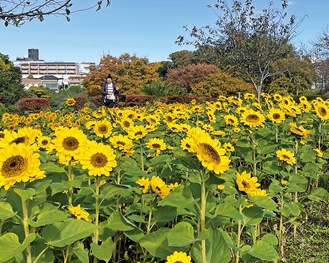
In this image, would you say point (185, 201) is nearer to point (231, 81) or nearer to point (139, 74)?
point (231, 81)

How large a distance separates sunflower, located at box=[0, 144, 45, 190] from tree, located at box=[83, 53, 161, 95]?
2754 cm

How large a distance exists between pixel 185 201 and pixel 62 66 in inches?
6555

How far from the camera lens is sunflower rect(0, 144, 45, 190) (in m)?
1.42

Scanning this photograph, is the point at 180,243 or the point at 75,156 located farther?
the point at 75,156

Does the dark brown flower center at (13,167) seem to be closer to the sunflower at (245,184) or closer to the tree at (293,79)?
the sunflower at (245,184)

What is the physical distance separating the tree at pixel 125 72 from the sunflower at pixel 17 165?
27.5 m

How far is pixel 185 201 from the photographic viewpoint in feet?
5.33

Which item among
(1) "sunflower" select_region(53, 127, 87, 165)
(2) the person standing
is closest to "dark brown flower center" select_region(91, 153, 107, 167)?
(1) "sunflower" select_region(53, 127, 87, 165)

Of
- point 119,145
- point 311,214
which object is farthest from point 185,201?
point 311,214

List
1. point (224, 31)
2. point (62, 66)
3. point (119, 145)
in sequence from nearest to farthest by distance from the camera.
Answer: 1. point (119, 145)
2. point (224, 31)
3. point (62, 66)

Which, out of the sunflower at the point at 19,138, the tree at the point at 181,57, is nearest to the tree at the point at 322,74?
the tree at the point at 181,57

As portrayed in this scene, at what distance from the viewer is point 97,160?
189cm

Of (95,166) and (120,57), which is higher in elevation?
(120,57)

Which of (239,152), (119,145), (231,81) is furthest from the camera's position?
(231,81)
